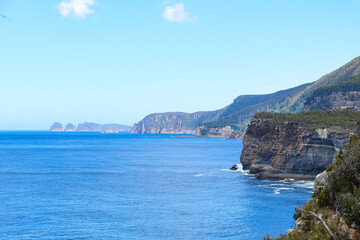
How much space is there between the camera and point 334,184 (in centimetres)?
3136

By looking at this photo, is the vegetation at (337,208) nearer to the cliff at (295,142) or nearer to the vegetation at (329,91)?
the cliff at (295,142)

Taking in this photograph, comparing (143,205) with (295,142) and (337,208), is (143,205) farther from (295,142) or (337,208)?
(295,142)

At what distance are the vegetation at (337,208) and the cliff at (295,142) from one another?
58017 mm

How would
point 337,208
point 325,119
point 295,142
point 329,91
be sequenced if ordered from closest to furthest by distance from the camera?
1. point 337,208
2. point 295,142
3. point 325,119
4. point 329,91

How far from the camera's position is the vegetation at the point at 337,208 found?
86.7 feet

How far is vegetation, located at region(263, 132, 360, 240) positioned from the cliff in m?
58.0

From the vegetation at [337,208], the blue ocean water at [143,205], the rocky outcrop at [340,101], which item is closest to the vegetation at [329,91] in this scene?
the rocky outcrop at [340,101]

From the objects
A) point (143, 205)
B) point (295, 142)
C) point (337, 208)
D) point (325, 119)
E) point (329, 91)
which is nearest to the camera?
point (337, 208)

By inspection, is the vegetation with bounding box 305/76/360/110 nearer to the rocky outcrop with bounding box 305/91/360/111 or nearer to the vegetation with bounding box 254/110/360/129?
the rocky outcrop with bounding box 305/91/360/111

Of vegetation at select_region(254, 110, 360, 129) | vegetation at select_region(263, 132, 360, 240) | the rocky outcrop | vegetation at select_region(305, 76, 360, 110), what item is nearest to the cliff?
vegetation at select_region(254, 110, 360, 129)

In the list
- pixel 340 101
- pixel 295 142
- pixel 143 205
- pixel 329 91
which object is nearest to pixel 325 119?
pixel 295 142

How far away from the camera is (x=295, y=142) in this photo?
96.7 metres

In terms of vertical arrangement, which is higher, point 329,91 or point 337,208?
point 329,91

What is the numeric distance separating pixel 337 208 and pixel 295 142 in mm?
69522
